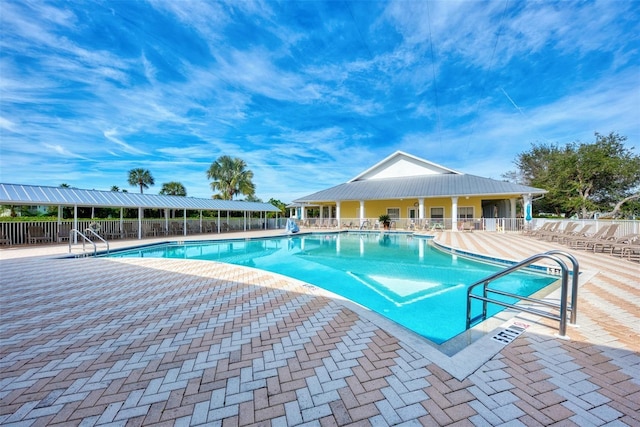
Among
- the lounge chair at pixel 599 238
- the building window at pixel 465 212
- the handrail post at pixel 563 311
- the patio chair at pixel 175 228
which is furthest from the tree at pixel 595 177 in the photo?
the patio chair at pixel 175 228

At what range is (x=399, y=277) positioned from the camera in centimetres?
768

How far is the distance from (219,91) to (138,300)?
57.4ft

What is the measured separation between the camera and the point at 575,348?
2.65 m

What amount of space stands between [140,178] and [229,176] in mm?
20206

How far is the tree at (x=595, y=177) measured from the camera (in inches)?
1009

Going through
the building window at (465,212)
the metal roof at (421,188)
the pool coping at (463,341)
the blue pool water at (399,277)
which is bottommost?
the blue pool water at (399,277)

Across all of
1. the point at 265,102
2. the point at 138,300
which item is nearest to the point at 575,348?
the point at 138,300

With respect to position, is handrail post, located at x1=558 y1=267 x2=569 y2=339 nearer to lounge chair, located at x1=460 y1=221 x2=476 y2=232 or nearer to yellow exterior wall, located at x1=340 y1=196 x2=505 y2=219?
lounge chair, located at x1=460 y1=221 x2=476 y2=232

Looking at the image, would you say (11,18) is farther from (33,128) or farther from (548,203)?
(548,203)

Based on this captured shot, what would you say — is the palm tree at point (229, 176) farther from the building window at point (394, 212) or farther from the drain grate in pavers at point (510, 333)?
the drain grate in pavers at point (510, 333)

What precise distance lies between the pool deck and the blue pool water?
1.53m

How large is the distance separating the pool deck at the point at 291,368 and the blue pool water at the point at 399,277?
1529 mm

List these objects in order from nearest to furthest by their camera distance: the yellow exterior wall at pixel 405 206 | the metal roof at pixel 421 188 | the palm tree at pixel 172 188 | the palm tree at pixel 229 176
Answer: the metal roof at pixel 421 188 < the yellow exterior wall at pixel 405 206 < the palm tree at pixel 229 176 < the palm tree at pixel 172 188

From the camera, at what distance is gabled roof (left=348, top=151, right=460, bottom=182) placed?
2462 centimetres
